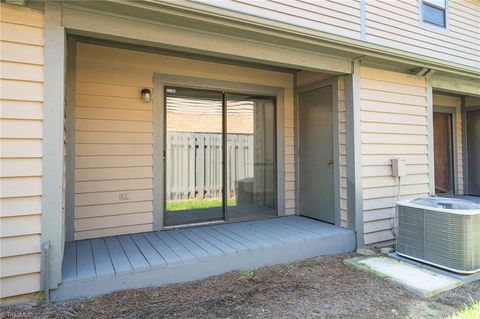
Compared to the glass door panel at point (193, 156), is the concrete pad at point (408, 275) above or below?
below

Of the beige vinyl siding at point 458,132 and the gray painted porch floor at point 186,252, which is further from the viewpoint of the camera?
the beige vinyl siding at point 458,132

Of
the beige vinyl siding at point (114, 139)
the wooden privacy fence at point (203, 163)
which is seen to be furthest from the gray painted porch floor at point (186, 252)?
the wooden privacy fence at point (203, 163)

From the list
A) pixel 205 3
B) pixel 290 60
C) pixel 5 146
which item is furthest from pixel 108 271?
A: pixel 290 60

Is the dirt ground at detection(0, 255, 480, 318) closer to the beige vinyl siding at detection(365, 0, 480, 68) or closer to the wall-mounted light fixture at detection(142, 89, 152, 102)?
the wall-mounted light fixture at detection(142, 89, 152, 102)

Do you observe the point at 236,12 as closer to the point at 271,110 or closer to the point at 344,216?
the point at 271,110

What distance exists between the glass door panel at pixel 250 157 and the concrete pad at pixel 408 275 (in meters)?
1.66

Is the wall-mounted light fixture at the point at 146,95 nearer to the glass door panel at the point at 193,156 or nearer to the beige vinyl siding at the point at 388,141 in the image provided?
the glass door panel at the point at 193,156

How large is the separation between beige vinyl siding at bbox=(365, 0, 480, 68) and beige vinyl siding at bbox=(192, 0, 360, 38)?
321 mm

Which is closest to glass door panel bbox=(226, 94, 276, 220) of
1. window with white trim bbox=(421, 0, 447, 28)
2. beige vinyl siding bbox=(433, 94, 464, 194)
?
window with white trim bbox=(421, 0, 447, 28)

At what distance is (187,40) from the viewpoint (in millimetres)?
3068

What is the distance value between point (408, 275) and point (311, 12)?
3.05m

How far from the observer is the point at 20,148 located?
2.46 metres

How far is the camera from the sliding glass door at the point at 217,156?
14.3ft

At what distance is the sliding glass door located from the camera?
4.36m
